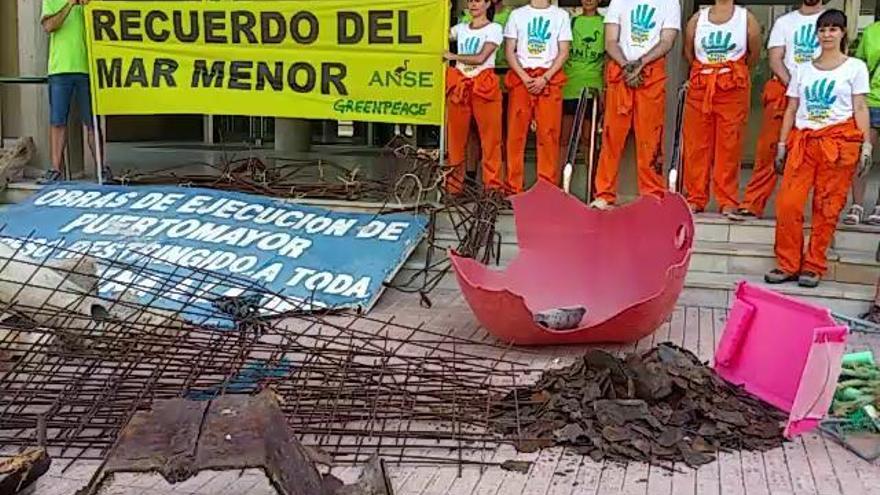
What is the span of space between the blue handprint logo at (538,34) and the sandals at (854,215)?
2555 mm

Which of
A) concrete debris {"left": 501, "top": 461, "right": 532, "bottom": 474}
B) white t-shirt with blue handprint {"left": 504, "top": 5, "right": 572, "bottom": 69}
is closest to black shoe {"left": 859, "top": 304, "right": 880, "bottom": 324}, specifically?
white t-shirt with blue handprint {"left": 504, "top": 5, "right": 572, "bottom": 69}

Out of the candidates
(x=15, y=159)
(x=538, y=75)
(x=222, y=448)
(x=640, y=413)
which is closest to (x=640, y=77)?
(x=538, y=75)

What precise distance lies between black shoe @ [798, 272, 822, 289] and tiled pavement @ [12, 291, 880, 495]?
7.95ft

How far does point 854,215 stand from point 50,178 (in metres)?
6.63

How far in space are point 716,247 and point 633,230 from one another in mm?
1141

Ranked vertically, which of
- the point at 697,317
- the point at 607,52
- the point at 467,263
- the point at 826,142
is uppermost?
the point at 607,52

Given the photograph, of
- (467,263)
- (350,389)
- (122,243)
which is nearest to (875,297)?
(467,263)

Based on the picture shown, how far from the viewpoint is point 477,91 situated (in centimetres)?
763

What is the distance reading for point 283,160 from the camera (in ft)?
33.0

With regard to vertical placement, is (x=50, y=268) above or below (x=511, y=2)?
below

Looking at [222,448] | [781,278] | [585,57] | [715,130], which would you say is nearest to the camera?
[222,448]

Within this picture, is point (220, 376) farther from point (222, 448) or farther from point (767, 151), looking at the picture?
point (767, 151)

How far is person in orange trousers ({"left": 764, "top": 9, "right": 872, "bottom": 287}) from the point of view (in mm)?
6137

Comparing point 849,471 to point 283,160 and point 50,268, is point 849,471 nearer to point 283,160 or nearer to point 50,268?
point 50,268
